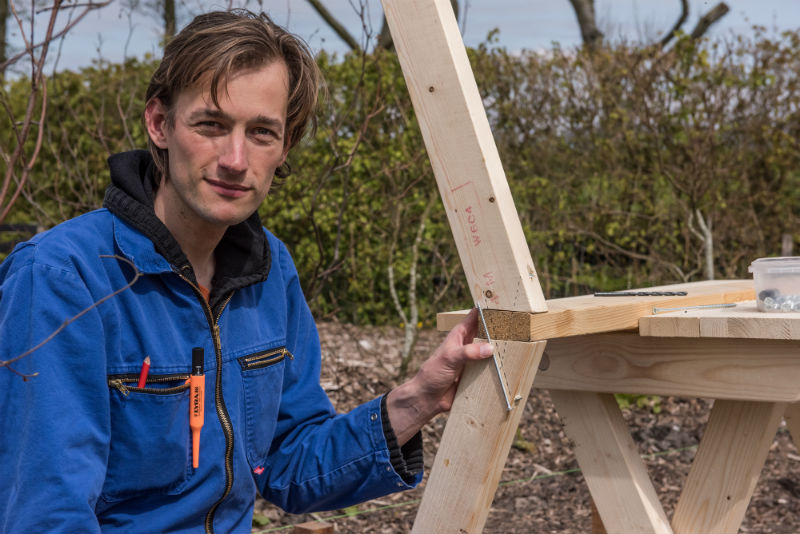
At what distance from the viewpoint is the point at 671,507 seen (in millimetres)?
4000

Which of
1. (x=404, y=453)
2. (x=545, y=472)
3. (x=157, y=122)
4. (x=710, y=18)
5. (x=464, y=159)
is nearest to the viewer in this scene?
(x=464, y=159)

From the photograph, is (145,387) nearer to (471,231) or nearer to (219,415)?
(219,415)

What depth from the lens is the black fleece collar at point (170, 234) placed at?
1.75 meters

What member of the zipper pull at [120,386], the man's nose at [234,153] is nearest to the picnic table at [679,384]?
the man's nose at [234,153]

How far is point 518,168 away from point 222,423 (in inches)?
209

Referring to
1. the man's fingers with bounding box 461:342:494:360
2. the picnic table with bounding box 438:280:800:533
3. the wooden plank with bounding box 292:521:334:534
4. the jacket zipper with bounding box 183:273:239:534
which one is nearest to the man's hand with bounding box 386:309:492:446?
the man's fingers with bounding box 461:342:494:360

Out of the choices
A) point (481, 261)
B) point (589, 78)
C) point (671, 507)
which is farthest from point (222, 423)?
point (589, 78)

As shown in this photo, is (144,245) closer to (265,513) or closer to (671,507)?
(265,513)

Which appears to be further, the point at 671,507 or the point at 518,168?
the point at 518,168

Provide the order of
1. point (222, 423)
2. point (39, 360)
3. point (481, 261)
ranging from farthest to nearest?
point (222, 423), point (481, 261), point (39, 360)

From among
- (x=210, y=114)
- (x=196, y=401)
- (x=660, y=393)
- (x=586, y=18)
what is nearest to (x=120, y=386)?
(x=196, y=401)

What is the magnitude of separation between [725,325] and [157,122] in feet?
4.06

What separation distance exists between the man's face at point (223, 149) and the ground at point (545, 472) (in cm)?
172

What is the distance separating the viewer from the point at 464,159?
1.64 metres
